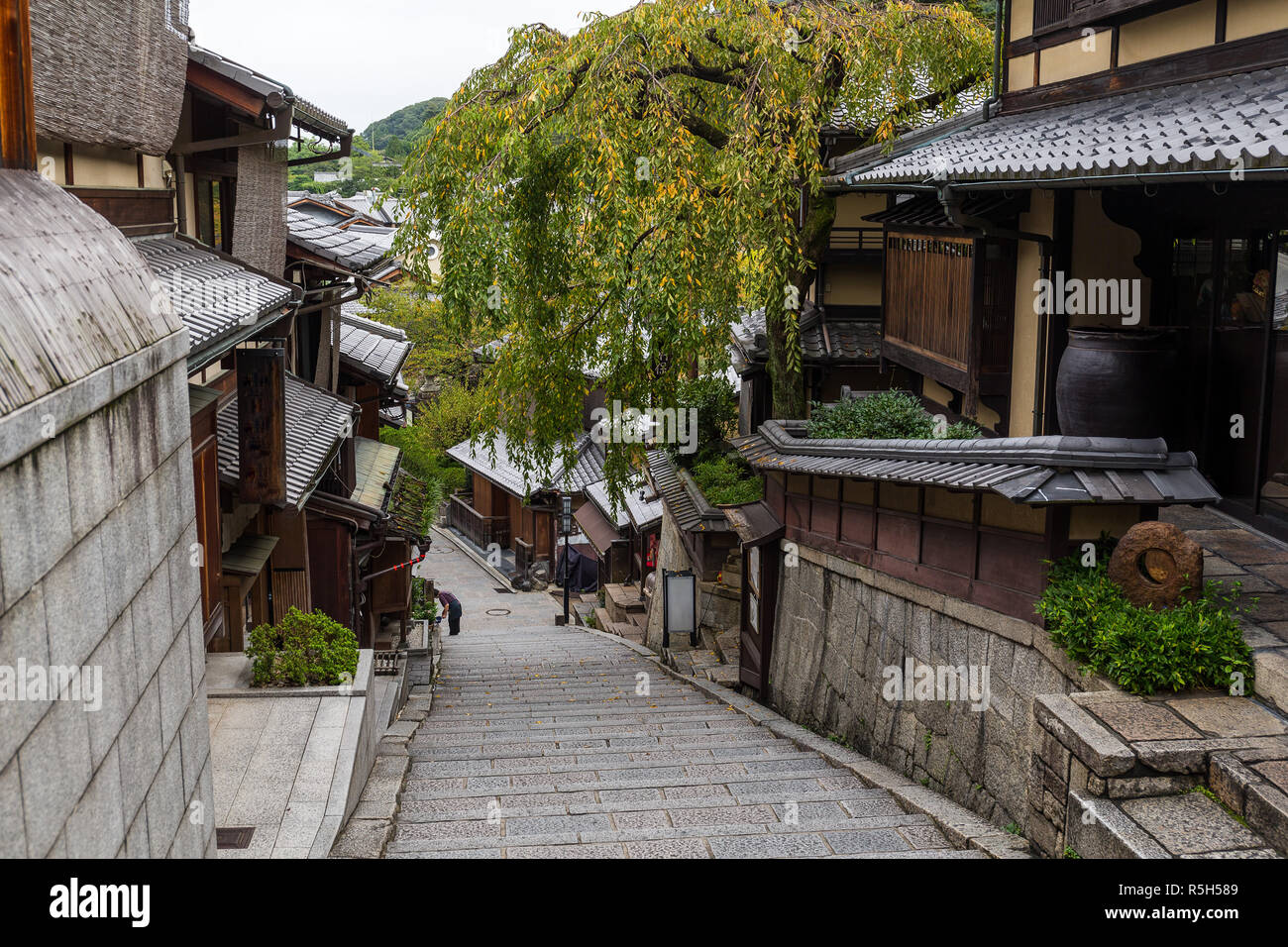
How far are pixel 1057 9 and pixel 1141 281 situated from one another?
338cm

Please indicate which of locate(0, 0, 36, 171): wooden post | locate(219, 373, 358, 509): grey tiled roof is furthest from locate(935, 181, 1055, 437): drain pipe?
locate(0, 0, 36, 171): wooden post

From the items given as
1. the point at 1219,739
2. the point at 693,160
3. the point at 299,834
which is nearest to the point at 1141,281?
the point at 693,160

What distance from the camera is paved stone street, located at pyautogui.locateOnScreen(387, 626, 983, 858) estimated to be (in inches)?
337

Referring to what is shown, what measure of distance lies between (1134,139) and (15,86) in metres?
8.51

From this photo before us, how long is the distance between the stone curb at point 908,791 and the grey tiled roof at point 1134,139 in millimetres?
5143

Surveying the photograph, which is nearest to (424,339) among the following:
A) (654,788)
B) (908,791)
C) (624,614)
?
(624,614)

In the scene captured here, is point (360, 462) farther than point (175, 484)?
Yes

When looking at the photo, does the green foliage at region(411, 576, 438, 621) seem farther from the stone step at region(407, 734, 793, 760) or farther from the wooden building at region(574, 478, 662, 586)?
the stone step at region(407, 734, 793, 760)

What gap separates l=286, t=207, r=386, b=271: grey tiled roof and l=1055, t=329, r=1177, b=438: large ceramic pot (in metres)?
11.8

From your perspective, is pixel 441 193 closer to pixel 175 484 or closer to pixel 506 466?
pixel 175 484

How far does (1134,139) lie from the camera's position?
9.54 m

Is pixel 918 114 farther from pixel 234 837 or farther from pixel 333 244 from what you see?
pixel 234 837

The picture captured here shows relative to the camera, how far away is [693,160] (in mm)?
14375

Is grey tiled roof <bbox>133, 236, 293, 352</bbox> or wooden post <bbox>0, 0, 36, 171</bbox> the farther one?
grey tiled roof <bbox>133, 236, 293, 352</bbox>
